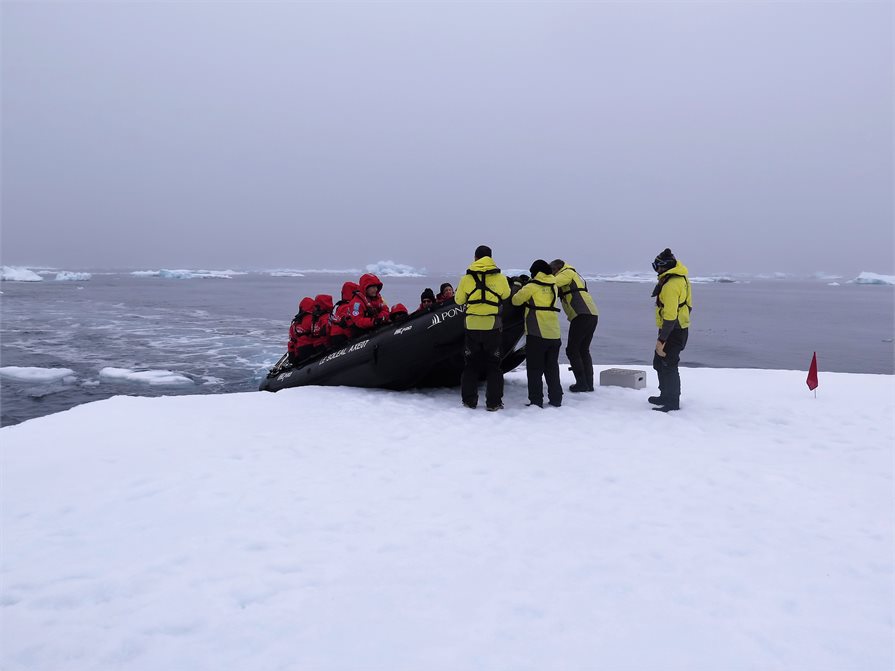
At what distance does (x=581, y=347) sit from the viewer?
7590 mm

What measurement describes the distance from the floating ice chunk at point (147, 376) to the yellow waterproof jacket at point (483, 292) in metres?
8.83

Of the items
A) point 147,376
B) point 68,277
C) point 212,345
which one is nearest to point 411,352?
point 147,376

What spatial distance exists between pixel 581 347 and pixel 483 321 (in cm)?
175

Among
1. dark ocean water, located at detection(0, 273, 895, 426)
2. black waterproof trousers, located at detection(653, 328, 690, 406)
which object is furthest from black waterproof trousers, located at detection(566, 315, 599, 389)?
dark ocean water, located at detection(0, 273, 895, 426)

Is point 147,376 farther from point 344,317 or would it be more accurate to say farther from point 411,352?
point 411,352

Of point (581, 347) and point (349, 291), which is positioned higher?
point (349, 291)

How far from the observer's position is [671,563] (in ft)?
10.4

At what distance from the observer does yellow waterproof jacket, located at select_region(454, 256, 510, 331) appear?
654 centimetres

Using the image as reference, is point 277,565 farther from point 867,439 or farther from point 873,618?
point 867,439

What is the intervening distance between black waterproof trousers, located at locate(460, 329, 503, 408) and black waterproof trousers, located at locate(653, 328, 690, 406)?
1.84m

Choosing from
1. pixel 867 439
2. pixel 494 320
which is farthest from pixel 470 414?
pixel 867 439

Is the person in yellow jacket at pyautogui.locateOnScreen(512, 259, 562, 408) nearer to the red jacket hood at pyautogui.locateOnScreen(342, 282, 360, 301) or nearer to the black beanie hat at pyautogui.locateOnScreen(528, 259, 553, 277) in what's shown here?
the black beanie hat at pyautogui.locateOnScreen(528, 259, 553, 277)

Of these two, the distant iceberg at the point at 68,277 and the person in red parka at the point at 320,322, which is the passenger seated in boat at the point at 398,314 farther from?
the distant iceberg at the point at 68,277

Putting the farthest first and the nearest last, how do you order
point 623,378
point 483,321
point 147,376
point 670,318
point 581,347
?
point 147,376 → point 623,378 → point 581,347 → point 483,321 → point 670,318
